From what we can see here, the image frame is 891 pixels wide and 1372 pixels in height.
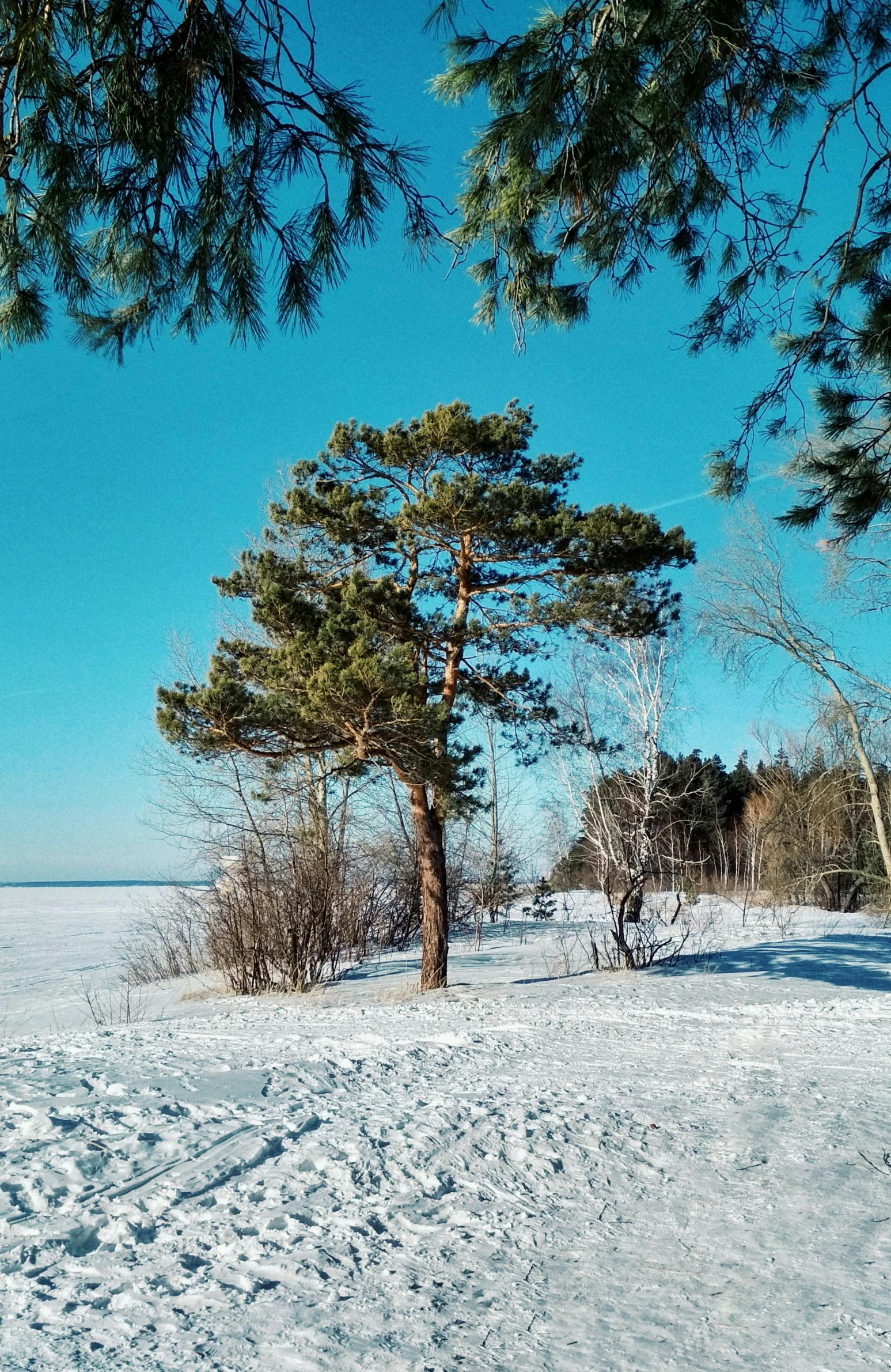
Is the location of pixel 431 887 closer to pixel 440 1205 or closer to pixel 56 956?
pixel 440 1205

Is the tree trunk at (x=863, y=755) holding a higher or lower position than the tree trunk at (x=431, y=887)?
higher

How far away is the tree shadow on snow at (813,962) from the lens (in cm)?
881

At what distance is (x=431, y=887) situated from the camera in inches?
352

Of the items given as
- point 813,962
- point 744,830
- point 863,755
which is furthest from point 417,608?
point 744,830

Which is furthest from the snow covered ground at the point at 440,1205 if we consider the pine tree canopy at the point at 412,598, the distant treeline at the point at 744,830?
the distant treeline at the point at 744,830

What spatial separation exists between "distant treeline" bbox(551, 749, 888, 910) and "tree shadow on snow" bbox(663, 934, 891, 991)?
1.65 meters

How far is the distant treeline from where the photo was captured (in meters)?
14.3

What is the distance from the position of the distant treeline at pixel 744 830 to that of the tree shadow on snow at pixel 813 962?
5.43ft

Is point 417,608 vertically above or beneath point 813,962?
above

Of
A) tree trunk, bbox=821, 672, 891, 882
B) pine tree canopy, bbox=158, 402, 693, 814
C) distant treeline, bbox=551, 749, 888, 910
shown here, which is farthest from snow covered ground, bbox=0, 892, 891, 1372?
tree trunk, bbox=821, 672, 891, 882

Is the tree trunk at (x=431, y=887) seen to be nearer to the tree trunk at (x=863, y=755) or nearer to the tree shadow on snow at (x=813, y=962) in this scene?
the tree shadow on snow at (x=813, y=962)

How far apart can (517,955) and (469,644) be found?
4768mm

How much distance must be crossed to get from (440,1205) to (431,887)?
6.42 m

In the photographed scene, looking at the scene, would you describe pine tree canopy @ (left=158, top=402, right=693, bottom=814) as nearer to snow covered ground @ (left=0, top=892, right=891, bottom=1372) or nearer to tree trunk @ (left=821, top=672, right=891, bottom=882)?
snow covered ground @ (left=0, top=892, right=891, bottom=1372)
